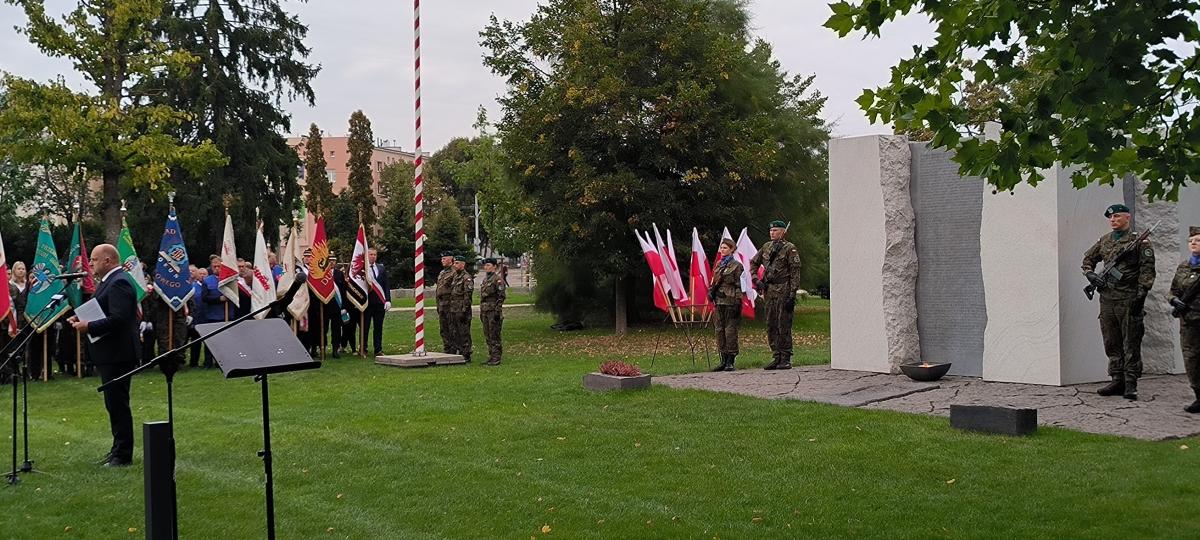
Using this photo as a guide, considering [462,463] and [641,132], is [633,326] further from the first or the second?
[462,463]

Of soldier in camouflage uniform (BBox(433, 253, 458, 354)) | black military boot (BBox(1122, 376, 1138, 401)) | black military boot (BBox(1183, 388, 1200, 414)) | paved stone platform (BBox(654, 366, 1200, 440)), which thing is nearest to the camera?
paved stone platform (BBox(654, 366, 1200, 440))

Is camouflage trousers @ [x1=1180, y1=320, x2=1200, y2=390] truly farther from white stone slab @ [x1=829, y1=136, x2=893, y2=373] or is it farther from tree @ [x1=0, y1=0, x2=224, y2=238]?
tree @ [x1=0, y1=0, x2=224, y2=238]

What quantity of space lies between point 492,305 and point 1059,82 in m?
13.2

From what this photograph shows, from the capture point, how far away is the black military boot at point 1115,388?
11.9 meters

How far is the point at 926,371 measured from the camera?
1324 cm

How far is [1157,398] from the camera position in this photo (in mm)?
11562

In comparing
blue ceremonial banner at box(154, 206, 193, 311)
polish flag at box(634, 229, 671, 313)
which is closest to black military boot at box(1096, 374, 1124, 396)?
polish flag at box(634, 229, 671, 313)

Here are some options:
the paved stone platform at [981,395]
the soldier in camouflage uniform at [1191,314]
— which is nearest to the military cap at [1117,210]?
the soldier in camouflage uniform at [1191,314]

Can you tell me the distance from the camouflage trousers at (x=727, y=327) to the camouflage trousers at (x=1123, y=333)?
5210mm

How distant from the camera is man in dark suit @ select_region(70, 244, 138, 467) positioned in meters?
8.95

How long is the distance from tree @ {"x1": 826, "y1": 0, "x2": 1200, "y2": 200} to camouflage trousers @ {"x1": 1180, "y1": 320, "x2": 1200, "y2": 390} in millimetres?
5449

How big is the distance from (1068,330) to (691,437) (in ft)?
19.4

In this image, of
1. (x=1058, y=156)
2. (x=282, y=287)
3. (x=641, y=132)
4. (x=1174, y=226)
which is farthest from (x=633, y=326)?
(x=1058, y=156)

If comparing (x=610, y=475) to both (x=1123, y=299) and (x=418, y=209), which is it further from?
(x=418, y=209)
